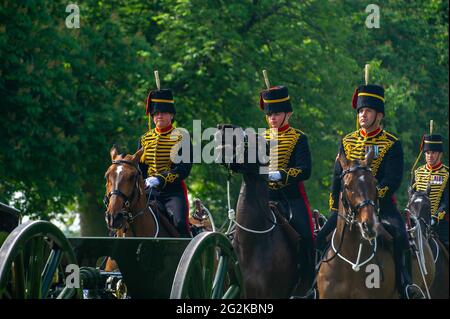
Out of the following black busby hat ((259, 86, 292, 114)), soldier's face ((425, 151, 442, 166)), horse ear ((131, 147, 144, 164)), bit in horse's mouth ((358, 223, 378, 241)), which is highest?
black busby hat ((259, 86, 292, 114))

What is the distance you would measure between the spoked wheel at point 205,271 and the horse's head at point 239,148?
228cm

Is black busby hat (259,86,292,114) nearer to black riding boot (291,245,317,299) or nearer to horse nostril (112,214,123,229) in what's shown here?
black riding boot (291,245,317,299)

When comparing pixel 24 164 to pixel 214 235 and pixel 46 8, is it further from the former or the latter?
pixel 214 235

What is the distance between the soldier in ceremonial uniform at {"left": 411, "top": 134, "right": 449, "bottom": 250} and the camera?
612 inches

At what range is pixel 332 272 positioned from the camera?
31.1ft

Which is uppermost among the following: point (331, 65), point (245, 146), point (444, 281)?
point (331, 65)

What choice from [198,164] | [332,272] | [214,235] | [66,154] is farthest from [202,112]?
[214,235]

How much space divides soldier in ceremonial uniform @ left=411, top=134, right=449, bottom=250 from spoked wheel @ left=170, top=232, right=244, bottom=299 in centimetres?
913

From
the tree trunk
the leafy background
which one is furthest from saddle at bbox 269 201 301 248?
the tree trunk

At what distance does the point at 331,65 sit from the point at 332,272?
14.9 m

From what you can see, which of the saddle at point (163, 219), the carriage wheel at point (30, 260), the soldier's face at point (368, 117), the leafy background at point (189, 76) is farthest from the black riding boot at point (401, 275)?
the leafy background at point (189, 76)

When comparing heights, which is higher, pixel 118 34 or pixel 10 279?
pixel 118 34

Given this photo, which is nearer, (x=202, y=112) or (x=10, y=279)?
(x=10, y=279)

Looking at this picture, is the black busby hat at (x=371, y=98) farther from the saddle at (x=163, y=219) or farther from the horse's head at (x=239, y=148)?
the saddle at (x=163, y=219)
